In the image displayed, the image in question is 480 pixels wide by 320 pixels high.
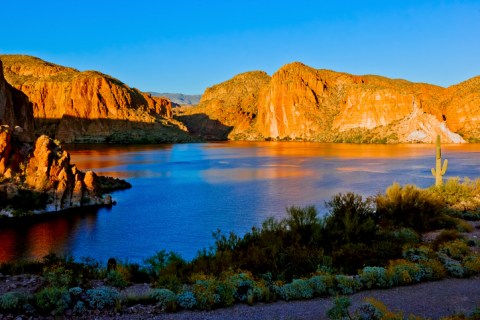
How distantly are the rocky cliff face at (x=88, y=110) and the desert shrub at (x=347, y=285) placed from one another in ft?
469

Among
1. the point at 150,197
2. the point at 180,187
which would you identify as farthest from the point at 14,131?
the point at 180,187

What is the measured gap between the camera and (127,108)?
551 ft

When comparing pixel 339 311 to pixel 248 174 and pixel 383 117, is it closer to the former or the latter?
pixel 248 174

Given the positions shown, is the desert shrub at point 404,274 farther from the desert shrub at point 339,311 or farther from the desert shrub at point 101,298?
the desert shrub at point 101,298

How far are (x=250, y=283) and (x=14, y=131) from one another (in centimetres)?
3039

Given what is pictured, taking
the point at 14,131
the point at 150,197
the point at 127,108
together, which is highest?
the point at 127,108

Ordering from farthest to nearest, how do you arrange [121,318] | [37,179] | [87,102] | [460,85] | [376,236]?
[460,85], [87,102], [37,179], [376,236], [121,318]

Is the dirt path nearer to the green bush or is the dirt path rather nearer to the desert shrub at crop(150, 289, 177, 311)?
the desert shrub at crop(150, 289, 177, 311)

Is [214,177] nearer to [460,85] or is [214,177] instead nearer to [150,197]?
[150,197]

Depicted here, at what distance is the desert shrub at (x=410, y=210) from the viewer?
58.8 feet

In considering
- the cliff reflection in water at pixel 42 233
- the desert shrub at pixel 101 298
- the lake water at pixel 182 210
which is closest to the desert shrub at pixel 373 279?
the desert shrub at pixel 101 298

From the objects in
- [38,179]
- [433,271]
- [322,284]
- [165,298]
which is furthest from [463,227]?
[38,179]

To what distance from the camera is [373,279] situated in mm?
10180

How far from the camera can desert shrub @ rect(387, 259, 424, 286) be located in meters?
10.3
